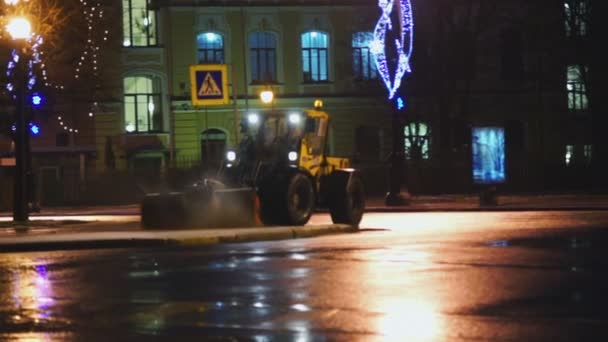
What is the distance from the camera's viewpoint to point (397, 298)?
42.2ft

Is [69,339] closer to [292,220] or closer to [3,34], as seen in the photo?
[292,220]

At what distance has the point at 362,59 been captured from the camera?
194ft

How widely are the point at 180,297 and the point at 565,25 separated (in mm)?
46895

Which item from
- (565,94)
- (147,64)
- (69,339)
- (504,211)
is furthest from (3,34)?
(565,94)

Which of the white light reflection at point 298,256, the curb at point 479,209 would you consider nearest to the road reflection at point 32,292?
the white light reflection at point 298,256

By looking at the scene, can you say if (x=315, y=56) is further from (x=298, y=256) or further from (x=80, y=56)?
(x=298, y=256)

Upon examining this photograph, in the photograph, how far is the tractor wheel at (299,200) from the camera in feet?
87.9

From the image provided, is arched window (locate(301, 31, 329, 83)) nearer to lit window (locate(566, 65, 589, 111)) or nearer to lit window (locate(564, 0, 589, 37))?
lit window (locate(564, 0, 589, 37))

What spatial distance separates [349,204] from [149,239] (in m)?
7.19

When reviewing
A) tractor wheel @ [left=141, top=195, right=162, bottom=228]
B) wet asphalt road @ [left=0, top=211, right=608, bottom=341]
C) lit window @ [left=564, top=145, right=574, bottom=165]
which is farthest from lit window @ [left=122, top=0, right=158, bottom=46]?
wet asphalt road @ [left=0, top=211, right=608, bottom=341]

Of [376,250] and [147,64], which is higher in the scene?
[147,64]

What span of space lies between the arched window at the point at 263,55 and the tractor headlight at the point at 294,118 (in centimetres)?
3006

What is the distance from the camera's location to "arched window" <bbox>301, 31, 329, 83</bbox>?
58.9 m

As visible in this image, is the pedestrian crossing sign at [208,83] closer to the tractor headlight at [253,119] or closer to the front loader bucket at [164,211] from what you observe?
the tractor headlight at [253,119]
